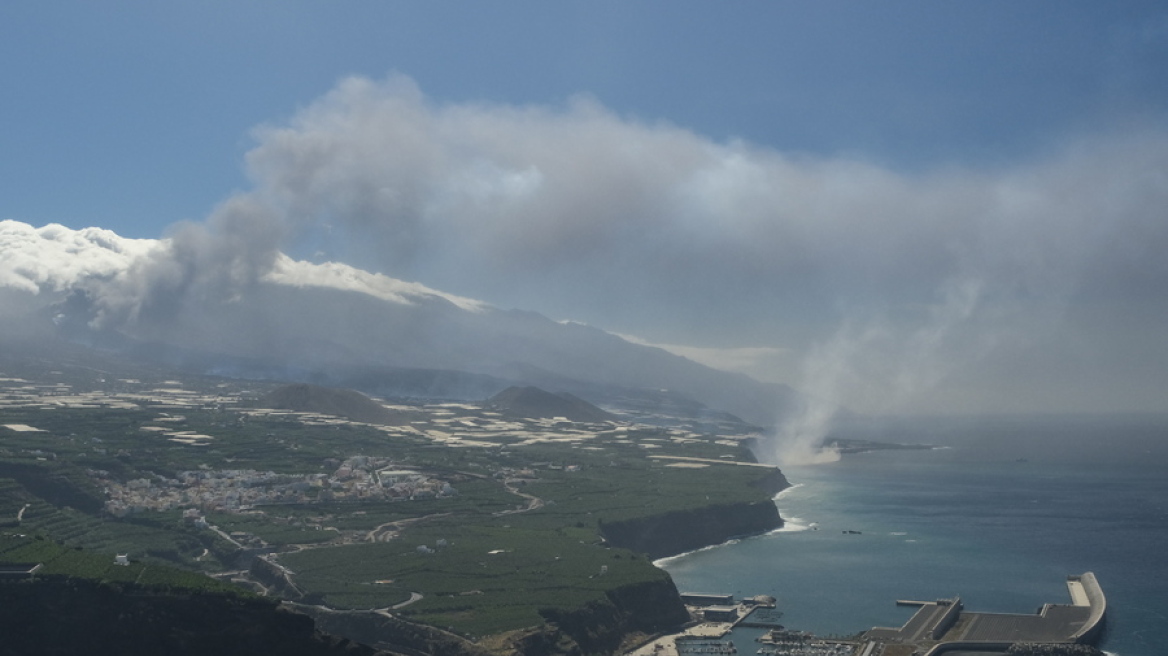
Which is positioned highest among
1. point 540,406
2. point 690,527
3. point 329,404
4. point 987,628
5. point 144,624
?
point 540,406

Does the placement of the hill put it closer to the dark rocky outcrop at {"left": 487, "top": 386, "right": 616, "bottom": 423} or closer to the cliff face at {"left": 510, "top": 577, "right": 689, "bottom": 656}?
the dark rocky outcrop at {"left": 487, "top": 386, "right": 616, "bottom": 423}

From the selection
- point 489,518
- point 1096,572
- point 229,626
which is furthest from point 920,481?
point 229,626

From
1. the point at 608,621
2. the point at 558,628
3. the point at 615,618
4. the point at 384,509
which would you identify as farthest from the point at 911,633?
the point at 384,509

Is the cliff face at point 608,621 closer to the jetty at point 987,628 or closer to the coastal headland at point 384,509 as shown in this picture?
the coastal headland at point 384,509

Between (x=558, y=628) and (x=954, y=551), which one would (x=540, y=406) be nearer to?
(x=954, y=551)

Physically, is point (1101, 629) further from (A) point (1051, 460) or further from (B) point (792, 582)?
(A) point (1051, 460)
